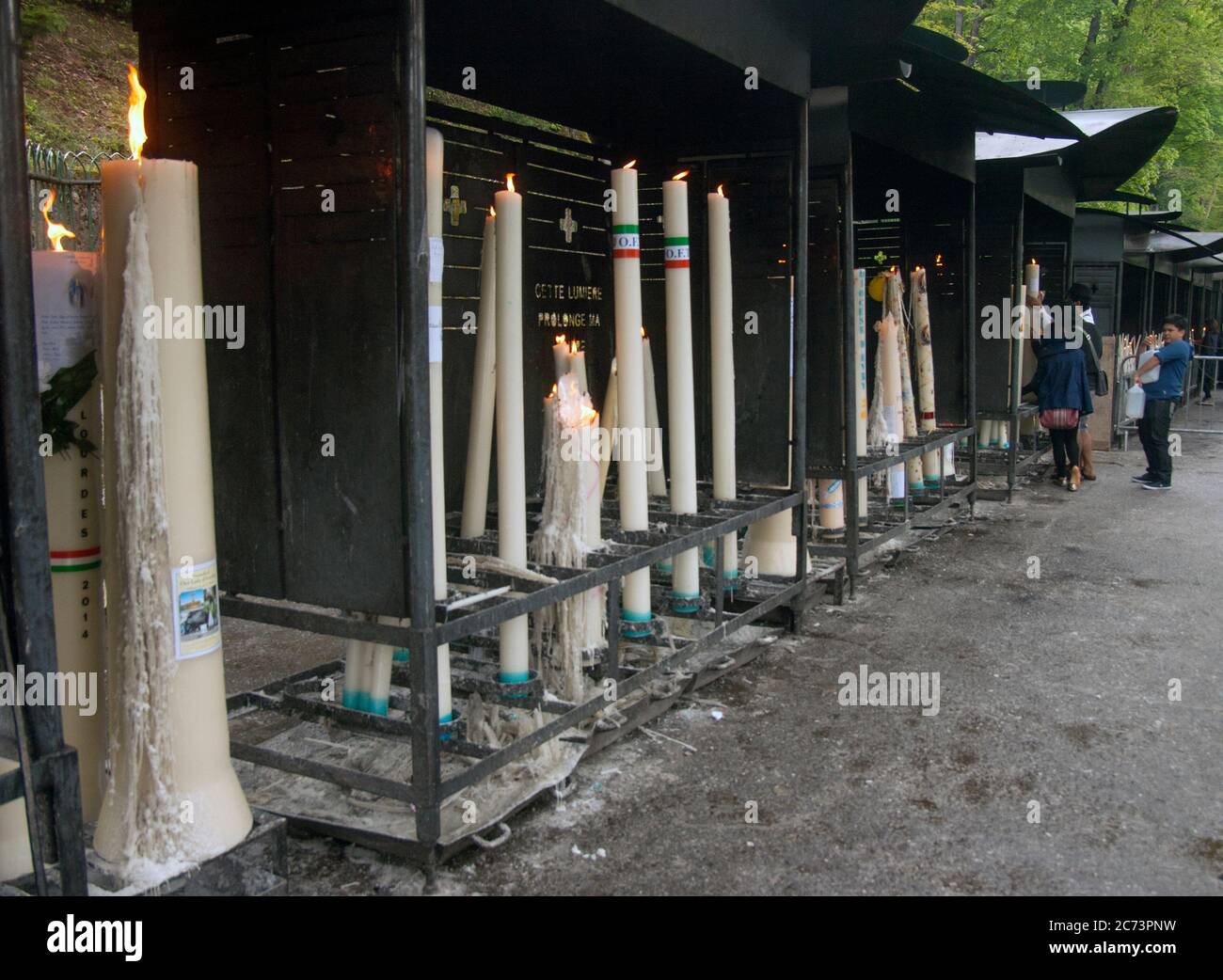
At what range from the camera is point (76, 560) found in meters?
2.79

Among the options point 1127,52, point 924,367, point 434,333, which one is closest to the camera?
point 434,333

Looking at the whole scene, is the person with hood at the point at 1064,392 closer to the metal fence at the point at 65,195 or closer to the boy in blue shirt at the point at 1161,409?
the boy in blue shirt at the point at 1161,409

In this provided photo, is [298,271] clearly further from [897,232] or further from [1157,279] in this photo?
[1157,279]

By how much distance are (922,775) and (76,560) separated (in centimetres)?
290

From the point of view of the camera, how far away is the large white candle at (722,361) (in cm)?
473

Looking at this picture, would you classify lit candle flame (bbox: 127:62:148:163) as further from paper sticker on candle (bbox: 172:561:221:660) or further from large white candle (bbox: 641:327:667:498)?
large white candle (bbox: 641:327:667:498)

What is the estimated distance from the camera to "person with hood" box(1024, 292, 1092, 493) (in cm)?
1035

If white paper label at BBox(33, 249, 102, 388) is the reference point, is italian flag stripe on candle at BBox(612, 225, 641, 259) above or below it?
above

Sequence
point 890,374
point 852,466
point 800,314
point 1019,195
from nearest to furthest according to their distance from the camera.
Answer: point 800,314 < point 852,466 < point 890,374 < point 1019,195

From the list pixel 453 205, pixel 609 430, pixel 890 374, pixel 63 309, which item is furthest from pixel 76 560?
pixel 890 374

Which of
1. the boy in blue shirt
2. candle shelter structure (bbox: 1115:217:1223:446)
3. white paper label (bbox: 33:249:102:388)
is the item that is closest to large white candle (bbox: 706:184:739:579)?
white paper label (bbox: 33:249:102:388)

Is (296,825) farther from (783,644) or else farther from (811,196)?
(811,196)

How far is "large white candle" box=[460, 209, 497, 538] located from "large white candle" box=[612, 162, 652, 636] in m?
0.55

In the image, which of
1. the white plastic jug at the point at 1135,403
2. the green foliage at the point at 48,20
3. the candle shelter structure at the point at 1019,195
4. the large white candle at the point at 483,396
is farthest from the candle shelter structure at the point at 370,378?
the green foliage at the point at 48,20
